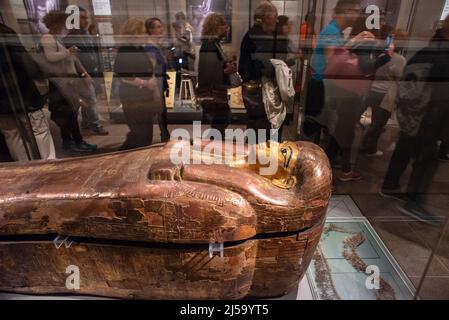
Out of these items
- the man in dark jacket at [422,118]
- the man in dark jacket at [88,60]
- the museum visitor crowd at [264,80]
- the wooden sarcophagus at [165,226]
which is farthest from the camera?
the man in dark jacket at [88,60]

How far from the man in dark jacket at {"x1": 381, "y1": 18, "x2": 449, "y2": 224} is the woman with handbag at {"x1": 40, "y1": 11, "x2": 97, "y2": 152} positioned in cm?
310

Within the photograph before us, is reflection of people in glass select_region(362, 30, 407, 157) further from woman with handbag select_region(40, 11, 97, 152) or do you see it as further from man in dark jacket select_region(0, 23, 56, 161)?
man in dark jacket select_region(0, 23, 56, 161)

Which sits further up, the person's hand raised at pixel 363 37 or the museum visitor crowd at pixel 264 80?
the person's hand raised at pixel 363 37

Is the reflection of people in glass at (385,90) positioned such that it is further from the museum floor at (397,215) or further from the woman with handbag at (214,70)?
the woman with handbag at (214,70)

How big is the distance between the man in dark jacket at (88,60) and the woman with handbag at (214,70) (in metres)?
1.10

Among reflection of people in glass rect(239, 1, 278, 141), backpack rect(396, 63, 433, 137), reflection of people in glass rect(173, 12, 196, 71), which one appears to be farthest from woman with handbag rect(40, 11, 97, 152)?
backpack rect(396, 63, 433, 137)

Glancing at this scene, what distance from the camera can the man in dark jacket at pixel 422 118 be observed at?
2255 millimetres

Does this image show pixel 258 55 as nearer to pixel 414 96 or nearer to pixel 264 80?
pixel 264 80

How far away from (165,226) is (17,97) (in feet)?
8.21

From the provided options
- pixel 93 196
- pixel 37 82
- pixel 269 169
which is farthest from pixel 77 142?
pixel 269 169

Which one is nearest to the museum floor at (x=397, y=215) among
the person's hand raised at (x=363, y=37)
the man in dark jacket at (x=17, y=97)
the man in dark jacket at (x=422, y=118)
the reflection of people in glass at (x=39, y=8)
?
the man in dark jacket at (x=422, y=118)
